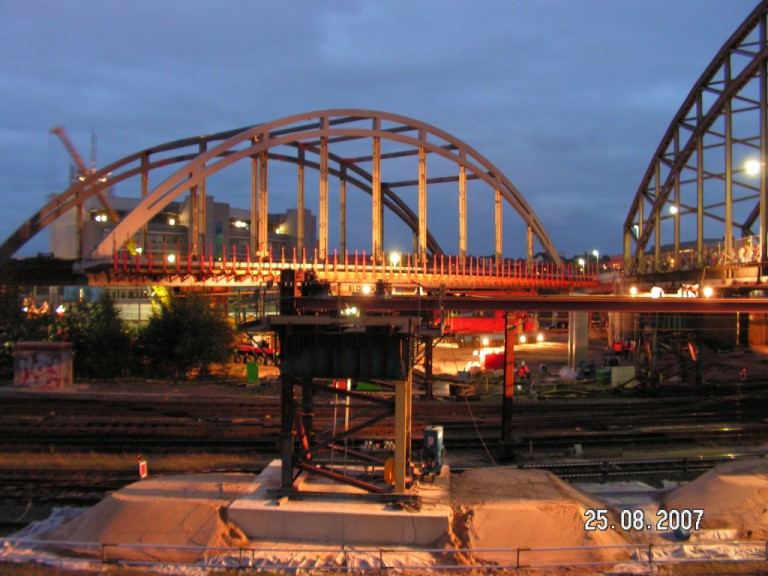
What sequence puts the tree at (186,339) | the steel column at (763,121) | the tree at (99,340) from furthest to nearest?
the steel column at (763,121) → the tree at (186,339) → the tree at (99,340)

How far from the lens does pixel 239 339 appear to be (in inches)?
1446

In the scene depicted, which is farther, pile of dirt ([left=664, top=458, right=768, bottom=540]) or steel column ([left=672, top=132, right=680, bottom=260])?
steel column ([left=672, top=132, right=680, bottom=260])

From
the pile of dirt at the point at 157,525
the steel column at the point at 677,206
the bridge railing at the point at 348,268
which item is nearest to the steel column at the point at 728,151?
the steel column at the point at 677,206

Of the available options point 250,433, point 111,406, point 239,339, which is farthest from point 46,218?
point 250,433

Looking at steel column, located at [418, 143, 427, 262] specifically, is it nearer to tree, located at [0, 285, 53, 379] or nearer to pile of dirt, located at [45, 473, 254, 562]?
tree, located at [0, 285, 53, 379]

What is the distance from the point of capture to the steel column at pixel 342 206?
56497 millimetres

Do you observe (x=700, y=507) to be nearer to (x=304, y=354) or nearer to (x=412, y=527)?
(x=412, y=527)

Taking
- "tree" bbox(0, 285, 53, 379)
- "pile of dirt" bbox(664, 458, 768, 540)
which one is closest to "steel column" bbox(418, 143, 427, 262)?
"tree" bbox(0, 285, 53, 379)

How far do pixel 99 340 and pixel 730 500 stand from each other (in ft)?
95.4

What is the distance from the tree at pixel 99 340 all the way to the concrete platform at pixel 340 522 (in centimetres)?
2358

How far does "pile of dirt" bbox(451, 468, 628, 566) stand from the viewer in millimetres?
10359

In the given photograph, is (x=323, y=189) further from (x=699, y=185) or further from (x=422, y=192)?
(x=699, y=185)

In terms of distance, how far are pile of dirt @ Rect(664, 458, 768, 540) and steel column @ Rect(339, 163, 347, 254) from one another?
43870mm

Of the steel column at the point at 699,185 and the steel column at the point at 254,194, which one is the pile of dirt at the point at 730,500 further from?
the steel column at the point at 254,194
